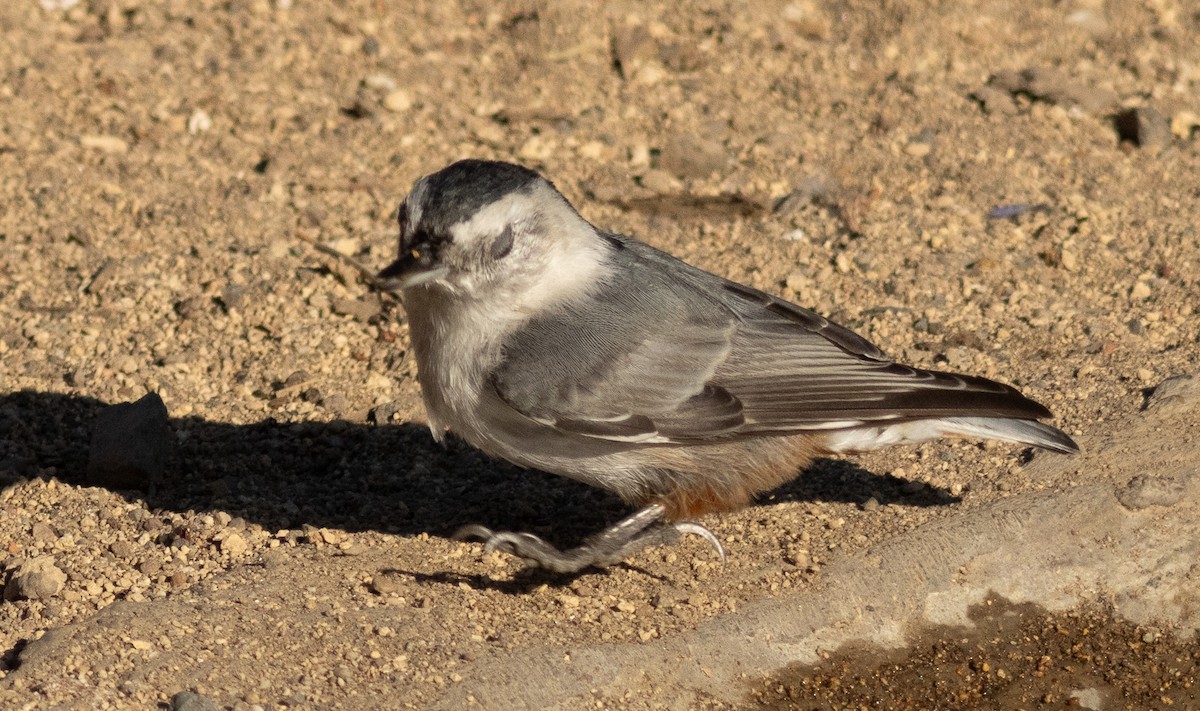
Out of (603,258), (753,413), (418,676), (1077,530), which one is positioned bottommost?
(418,676)

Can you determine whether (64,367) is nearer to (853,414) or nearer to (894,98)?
(853,414)

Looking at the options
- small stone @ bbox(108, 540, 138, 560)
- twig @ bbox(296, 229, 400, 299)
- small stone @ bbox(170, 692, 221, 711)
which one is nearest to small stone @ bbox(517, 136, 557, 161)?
twig @ bbox(296, 229, 400, 299)

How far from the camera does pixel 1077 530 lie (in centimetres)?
485

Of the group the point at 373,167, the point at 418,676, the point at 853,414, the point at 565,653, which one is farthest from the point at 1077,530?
the point at 373,167

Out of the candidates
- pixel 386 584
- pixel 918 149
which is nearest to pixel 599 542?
pixel 386 584

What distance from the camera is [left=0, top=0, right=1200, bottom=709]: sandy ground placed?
174 inches

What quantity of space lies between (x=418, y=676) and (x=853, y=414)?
1655 mm

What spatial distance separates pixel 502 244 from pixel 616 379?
0.58 m

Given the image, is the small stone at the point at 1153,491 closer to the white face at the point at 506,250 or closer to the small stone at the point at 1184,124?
the white face at the point at 506,250

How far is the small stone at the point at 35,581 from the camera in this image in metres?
4.40

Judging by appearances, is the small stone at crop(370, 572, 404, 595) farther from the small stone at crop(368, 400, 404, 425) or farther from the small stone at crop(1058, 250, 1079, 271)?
the small stone at crop(1058, 250, 1079, 271)

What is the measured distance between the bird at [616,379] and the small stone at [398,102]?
2.85m

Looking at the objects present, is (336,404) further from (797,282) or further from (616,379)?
(797,282)

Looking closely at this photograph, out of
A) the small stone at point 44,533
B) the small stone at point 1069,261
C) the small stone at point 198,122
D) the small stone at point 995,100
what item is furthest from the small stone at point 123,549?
the small stone at point 995,100
